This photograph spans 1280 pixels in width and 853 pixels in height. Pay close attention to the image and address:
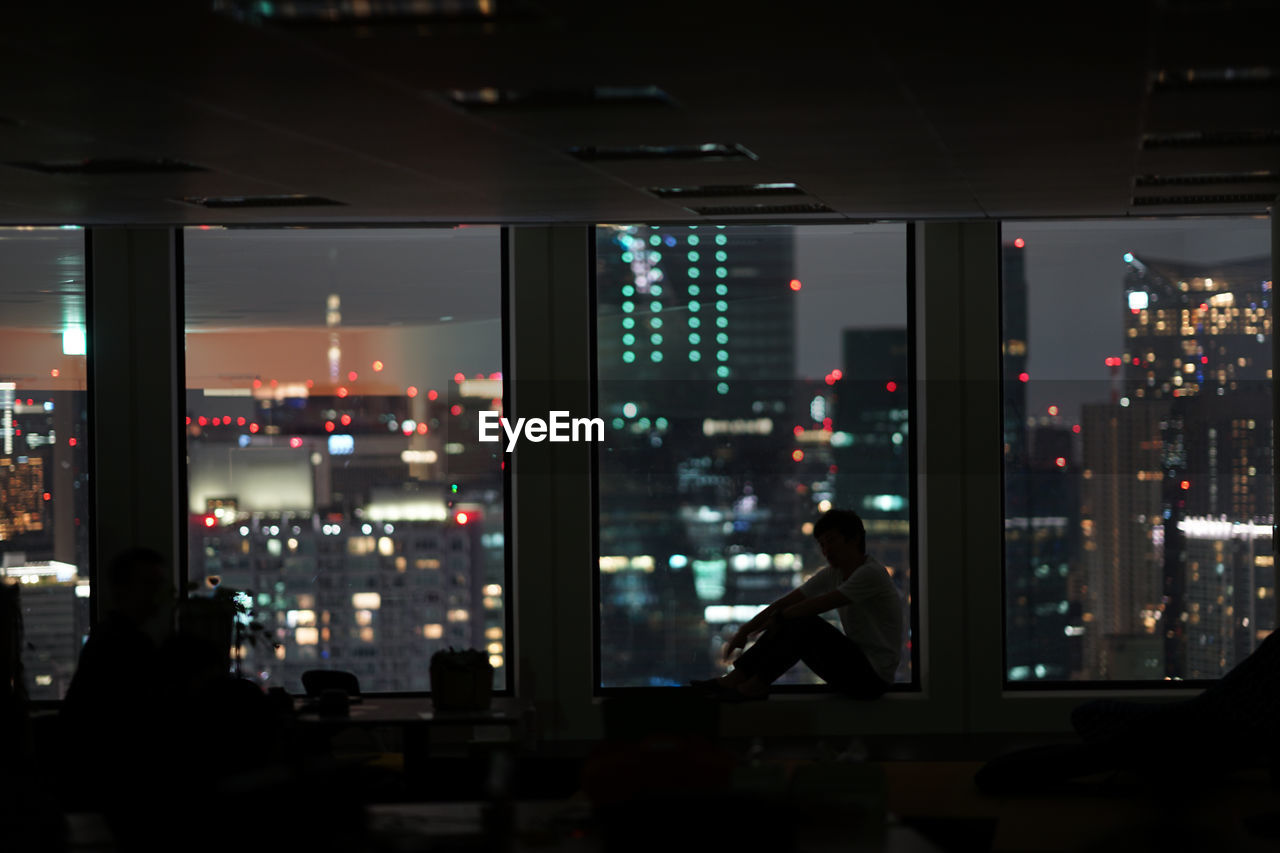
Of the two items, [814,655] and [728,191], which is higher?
[728,191]

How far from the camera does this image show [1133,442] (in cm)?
862

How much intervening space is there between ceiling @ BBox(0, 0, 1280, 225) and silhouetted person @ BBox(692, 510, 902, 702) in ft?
6.52

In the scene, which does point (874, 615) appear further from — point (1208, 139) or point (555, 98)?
point (555, 98)

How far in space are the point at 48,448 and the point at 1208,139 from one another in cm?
697

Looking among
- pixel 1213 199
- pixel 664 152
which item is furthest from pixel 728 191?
pixel 1213 199

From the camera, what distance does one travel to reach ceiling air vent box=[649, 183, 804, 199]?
700cm

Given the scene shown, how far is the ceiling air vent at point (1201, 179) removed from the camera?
22.2ft

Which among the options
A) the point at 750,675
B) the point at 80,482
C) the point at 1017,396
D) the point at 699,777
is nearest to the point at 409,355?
the point at 80,482

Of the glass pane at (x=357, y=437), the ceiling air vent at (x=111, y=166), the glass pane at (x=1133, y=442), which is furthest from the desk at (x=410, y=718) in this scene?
the glass pane at (x=1133, y=442)

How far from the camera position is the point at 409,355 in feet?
28.6

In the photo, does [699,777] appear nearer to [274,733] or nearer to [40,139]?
[274,733]

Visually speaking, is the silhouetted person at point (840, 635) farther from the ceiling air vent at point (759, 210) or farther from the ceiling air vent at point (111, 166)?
the ceiling air vent at point (111, 166)

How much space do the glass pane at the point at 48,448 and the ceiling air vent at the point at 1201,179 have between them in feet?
20.9

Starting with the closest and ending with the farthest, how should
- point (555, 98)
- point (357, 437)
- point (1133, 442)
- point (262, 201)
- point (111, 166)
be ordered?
point (555, 98), point (111, 166), point (262, 201), point (1133, 442), point (357, 437)
